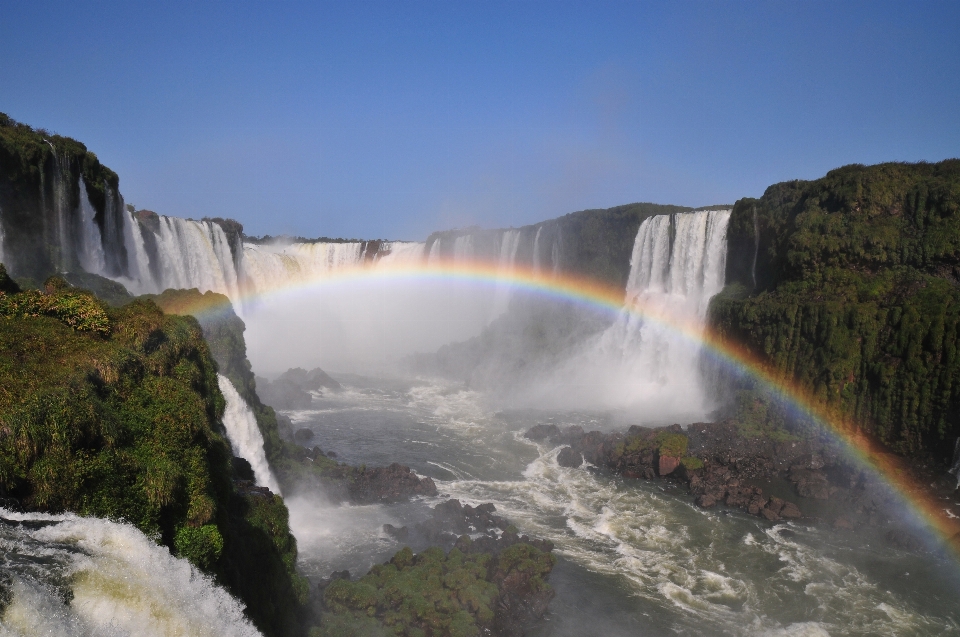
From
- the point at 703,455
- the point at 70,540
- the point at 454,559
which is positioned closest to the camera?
the point at 70,540

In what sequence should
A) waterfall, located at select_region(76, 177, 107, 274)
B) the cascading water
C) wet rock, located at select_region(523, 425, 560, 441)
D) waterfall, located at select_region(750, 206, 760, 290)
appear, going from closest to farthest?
1. waterfall, located at select_region(76, 177, 107, 274)
2. wet rock, located at select_region(523, 425, 560, 441)
3. waterfall, located at select_region(750, 206, 760, 290)
4. the cascading water

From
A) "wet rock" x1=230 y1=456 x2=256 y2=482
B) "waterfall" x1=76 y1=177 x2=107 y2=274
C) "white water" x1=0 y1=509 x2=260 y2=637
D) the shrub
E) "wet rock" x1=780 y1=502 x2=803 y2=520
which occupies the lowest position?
"wet rock" x1=780 y1=502 x2=803 y2=520

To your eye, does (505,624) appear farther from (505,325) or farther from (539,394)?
(505,325)

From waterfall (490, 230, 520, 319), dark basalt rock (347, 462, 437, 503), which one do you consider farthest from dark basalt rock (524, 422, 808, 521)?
waterfall (490, 230, 520, 319)

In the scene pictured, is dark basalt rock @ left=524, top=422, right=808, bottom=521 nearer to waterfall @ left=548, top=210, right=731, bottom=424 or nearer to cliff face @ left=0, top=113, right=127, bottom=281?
waterfall @ left=548, top=210, right=731, bottom=424

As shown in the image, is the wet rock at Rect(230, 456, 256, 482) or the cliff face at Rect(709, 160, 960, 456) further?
the cliff face at Rect(709, 160, 960, 456)

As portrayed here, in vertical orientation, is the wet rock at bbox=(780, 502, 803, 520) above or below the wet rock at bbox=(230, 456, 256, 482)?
below

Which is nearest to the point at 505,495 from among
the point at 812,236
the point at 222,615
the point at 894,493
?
the point at 894,493
